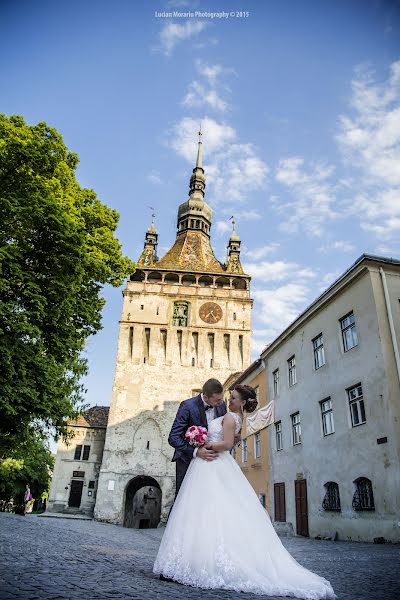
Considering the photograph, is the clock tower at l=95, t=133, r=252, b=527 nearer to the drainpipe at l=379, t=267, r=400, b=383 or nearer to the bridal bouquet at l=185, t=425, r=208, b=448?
the drainpipe at l=379, t=267, r=400, b=383

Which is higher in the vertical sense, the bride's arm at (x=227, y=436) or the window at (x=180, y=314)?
the window at (x=180, y=314)

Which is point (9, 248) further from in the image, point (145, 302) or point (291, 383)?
point (145, 302)

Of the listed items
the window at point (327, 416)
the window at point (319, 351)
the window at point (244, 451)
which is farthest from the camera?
the window at point (244, 451)

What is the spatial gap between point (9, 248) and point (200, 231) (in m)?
37.4

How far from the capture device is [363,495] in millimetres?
12547

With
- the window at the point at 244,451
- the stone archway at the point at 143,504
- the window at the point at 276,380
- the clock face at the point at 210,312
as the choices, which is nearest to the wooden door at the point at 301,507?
the window at the point at 276,380

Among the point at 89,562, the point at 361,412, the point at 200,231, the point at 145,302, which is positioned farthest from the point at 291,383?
the point at 200,231

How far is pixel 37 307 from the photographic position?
11.5 metres

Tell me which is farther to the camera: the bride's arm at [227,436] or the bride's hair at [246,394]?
the bride's hair at [246,394]

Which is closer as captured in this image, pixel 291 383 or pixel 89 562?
pixel 89 562

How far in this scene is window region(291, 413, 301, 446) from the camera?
17.5 meters

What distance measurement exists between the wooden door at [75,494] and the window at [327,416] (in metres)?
26.5

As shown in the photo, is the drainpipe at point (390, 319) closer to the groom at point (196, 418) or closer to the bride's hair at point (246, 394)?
the bride's hair at point (246, 394)

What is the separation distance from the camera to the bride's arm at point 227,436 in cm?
427
